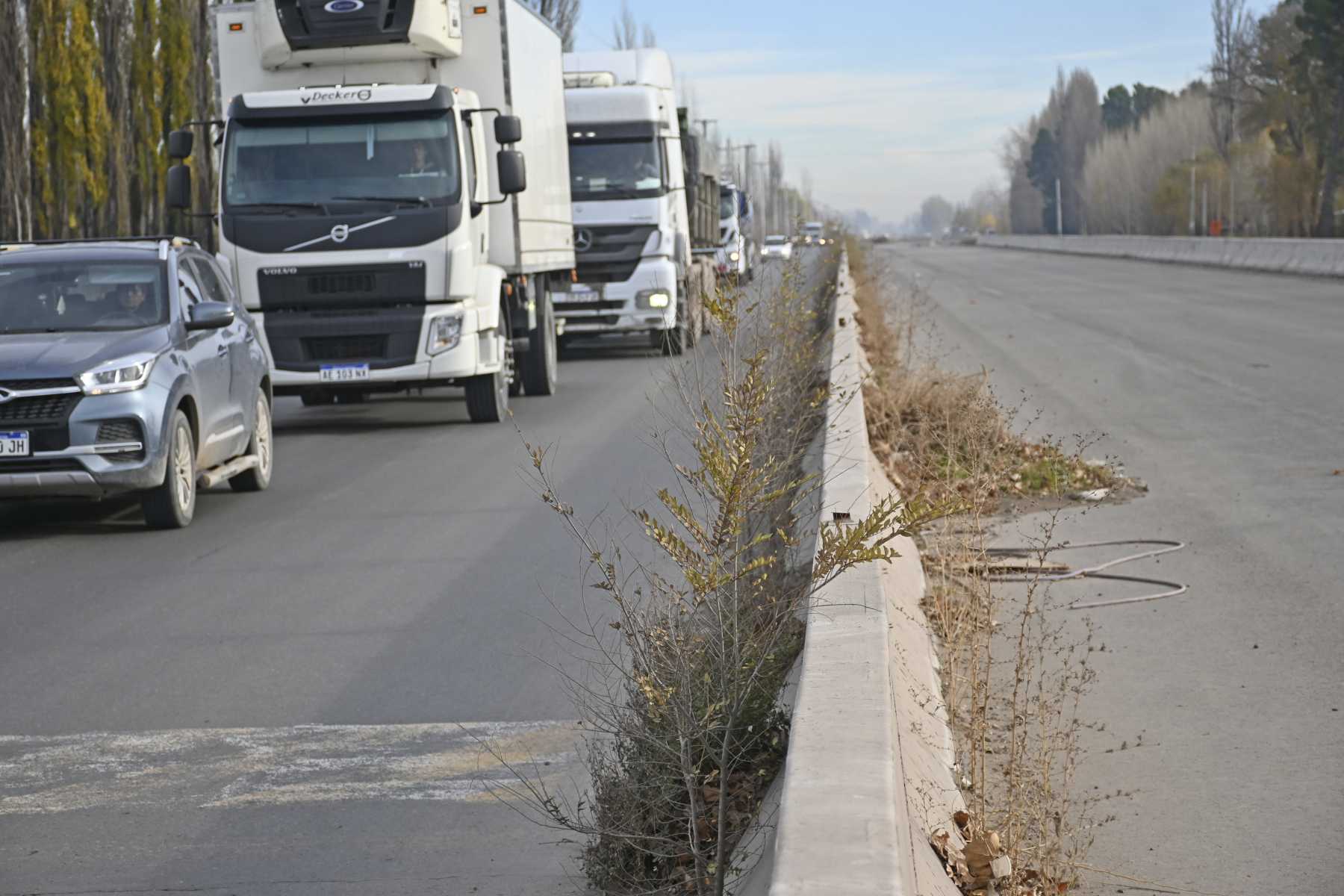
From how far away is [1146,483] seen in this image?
11.8 meters

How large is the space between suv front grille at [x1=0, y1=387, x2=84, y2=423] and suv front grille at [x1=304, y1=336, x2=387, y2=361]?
18.9 ft

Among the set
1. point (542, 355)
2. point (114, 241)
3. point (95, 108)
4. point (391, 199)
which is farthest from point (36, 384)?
point (95, 108)

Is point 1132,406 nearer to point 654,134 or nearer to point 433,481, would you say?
point 433,481

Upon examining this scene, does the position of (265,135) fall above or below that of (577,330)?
above

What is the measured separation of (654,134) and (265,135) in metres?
9.93

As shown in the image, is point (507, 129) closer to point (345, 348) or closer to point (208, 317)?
point (345, 348)

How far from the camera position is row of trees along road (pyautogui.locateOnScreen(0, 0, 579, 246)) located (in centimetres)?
3322

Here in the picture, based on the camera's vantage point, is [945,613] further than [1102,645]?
No

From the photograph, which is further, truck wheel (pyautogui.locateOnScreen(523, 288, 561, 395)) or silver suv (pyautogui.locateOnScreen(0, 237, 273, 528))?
truck wheel (pyautogui.locateOnScreen(523, 288, 561, 395))

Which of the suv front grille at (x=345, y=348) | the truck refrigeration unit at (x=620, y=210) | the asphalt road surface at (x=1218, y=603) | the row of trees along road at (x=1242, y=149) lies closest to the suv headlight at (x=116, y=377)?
the asphalt road surface at (x=1218, y=603)

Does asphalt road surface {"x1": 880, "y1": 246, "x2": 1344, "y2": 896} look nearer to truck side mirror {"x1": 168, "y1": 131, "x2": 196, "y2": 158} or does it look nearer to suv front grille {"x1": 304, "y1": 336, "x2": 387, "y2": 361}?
suv front grille {"x1": 304, "y1": 336, "x2": 387, "y2": 361}

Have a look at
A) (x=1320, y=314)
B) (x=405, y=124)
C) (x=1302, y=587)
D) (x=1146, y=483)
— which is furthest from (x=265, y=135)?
(x=1320, y=314)

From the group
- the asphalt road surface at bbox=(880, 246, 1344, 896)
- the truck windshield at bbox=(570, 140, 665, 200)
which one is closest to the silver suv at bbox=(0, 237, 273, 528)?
the asphalt road surface at bbox=(880, 246, 1344, 896)

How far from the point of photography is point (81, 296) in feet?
39.1
